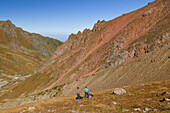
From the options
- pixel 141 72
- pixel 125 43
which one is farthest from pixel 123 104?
pixel 125 43

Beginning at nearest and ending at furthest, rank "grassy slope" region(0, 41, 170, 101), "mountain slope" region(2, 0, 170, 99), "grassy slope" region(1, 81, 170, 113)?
"grassy slope" region(1, 81, 170, 113)
"grassy slope" region(0, 41, 170, 101)
"mountain slope" region(2, 0, 170, 99)

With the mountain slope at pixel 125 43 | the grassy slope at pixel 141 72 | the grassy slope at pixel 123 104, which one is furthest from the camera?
the mountain slope at pixel 125 43

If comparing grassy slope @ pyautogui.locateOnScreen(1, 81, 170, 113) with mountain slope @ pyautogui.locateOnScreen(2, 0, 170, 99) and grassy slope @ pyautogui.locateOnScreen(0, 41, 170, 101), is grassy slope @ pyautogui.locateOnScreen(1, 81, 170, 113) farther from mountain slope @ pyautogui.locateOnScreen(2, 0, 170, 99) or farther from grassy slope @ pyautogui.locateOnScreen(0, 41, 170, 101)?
mountain slope @ pyautogui.locateOnScreen(2, 0, 170, 99)

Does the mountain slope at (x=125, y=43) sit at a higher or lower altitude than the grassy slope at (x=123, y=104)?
higher

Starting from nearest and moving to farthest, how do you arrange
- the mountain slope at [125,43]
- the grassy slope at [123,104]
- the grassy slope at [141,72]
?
the grassy slope at [123,104] < the grassy slope at [141,72] < the mountain slope at [125,43]

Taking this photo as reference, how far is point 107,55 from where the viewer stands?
67312mm

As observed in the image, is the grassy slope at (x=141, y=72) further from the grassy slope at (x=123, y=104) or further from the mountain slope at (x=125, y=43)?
the grassy slope at (x=123, y=104)

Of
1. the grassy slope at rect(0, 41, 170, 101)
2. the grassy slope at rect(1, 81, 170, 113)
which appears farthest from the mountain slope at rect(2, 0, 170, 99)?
the grassy slope at rect(1, 81, 170, 113)

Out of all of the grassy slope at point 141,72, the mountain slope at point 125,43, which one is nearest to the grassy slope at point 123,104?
the grassy slope at point 141,72

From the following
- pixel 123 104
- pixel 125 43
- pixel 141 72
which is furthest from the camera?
pixel 125 43

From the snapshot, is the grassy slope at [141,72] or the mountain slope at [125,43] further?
the mountain slope at [125,43]

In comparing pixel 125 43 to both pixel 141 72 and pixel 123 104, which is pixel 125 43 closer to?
pixel 141 72

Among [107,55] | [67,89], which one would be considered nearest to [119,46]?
[107,55]

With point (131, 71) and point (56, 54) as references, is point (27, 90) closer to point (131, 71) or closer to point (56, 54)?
point (56, 54)
